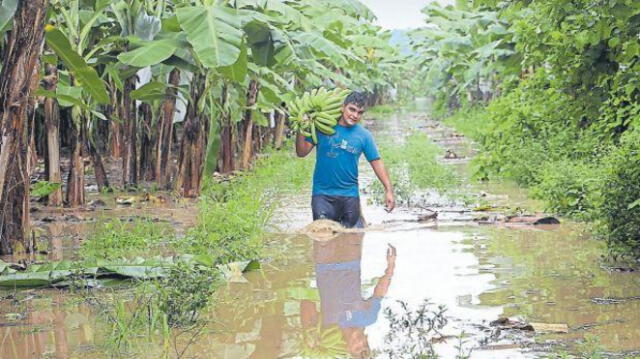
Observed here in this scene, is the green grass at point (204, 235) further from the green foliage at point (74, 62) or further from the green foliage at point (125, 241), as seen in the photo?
the green foliage at point (74, 62)

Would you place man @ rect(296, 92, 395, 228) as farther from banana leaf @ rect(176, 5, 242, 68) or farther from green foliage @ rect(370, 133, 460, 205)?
green foliage @ rect(370, 133, 460, 205)

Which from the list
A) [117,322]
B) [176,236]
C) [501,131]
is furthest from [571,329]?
[501,131]

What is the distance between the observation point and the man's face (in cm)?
1009

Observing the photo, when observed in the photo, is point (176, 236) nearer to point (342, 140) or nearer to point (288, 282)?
point (342, 140)

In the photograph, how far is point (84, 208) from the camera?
1305 cm

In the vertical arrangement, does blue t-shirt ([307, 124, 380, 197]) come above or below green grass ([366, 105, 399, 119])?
above

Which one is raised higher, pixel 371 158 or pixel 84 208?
pixel 371 158

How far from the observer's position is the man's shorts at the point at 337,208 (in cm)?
1052

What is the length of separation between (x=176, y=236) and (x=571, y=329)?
526 centimetres

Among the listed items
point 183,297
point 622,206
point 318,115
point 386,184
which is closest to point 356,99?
point 318,115

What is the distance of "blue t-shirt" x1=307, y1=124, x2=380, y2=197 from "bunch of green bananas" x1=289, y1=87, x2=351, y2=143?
0.11 metres

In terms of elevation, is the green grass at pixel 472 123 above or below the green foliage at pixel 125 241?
below

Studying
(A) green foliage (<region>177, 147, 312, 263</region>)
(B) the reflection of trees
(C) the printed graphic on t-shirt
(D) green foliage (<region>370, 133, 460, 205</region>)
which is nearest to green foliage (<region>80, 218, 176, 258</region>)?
(A) green foliage (<region>177, 147, 312, 263</region>)

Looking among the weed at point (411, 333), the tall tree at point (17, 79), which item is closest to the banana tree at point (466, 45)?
the tall tree at point (17, 79)
